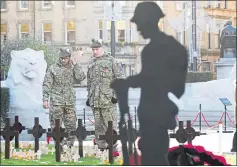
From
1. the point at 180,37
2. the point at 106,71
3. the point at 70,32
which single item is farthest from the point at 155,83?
the point at 70,32

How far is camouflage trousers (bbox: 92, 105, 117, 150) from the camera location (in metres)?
6.49

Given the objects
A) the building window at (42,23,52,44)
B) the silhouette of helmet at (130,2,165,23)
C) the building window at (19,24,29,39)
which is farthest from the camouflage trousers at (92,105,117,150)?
the silhouette of helmet at (130,2,165,23)

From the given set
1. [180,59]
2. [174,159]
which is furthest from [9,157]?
[180,59]

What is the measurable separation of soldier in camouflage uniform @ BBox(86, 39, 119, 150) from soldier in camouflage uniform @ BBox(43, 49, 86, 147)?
0.20 m

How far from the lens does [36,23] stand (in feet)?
21.8

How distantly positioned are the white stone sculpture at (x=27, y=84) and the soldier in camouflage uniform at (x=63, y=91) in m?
0.13

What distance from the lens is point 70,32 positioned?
6645 millimetres

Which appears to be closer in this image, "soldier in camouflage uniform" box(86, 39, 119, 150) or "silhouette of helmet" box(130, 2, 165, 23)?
"silhouette of helmet" box(130, 2, 165, 23)

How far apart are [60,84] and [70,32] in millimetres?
494

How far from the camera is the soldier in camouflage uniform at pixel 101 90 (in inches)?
250

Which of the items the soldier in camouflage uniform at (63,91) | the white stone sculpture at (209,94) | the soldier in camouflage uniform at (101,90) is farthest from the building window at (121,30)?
the white stone sculpture at (209,94)

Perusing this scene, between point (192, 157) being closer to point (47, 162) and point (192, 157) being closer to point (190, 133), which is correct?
point (190, 133)

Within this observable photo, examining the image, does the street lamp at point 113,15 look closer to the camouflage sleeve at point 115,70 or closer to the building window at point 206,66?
the camouflage sleeve at point 115,70

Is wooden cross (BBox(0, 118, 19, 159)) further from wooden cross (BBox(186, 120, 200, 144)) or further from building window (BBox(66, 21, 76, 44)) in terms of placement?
wooden cross (BBox(186, 120, 200, 144))
